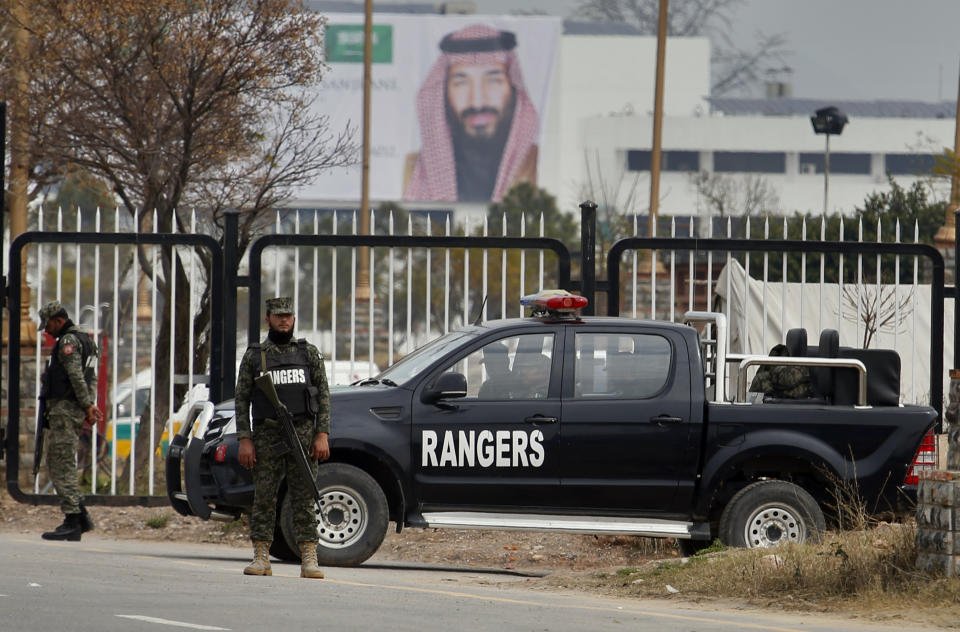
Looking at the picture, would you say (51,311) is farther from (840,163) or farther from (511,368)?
(840,163)

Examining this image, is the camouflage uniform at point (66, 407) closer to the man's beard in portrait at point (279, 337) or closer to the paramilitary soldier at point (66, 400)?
the paramilitary soldier at point (66, 400)

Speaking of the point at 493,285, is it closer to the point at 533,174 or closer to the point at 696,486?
the point at 696,486

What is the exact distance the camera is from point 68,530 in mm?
12367

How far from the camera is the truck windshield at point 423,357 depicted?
35.2ft

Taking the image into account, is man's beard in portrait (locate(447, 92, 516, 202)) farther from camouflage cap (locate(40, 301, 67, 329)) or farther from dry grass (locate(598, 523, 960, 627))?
dry grass (locate(598, 523, 960, 627))

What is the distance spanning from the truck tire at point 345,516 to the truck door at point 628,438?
128 centimetres

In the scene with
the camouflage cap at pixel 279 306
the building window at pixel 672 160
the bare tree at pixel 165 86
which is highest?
the building window at pixel 672 160

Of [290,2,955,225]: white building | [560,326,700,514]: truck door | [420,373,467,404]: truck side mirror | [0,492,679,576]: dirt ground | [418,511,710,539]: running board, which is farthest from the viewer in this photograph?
[290,2,955,225]: white building

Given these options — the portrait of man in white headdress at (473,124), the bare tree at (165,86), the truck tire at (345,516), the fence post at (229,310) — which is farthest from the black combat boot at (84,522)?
the portrait of man in white headdress at (473,124)

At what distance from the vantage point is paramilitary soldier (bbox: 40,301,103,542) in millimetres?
12109

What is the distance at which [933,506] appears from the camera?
29.5ft

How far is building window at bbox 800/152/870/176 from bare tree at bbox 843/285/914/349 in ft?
354

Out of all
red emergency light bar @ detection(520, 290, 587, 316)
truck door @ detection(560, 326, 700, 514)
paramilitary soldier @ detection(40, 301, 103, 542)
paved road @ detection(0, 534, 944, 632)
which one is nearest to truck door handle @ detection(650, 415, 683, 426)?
truck door @ detection(560, 326, 700, 514)

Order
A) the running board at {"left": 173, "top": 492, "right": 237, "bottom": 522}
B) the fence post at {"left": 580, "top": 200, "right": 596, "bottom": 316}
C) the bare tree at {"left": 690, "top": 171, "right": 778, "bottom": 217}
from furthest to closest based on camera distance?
the bare tree at {"left": 690, "top": 171, "right": 778, "bottom": 217} < the fence post at {"left": 580, "top": 200, "right": 596, "bottom": 316} < the running board at {"left": 173, "top": 492, "right": 237, "bottom": 522}
